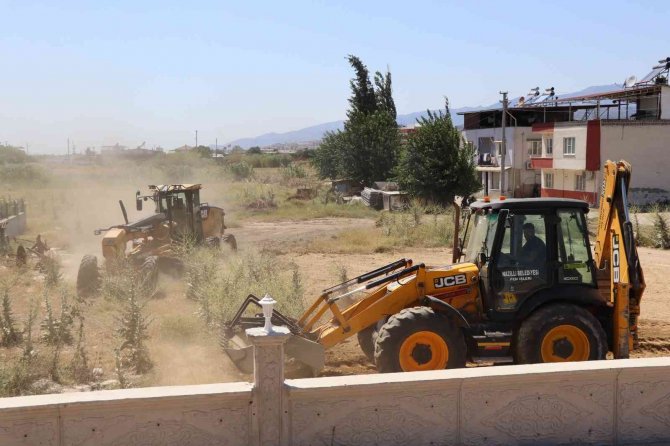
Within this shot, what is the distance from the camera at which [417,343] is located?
867cm

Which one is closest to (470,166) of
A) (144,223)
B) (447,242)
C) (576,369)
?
(447,242)

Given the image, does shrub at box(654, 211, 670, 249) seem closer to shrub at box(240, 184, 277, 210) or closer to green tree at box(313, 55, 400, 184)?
shrub at box(240, 184, 277, 210)

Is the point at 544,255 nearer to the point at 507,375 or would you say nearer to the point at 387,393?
the point at 507,375

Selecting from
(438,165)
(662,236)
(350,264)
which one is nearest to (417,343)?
(350,264)

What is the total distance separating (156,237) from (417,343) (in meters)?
11.4

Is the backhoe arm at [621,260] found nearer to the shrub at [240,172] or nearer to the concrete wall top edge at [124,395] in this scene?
the concrete wall top edge at [124,395]

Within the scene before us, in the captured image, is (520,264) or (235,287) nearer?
(520,264)

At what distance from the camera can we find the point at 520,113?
196ft

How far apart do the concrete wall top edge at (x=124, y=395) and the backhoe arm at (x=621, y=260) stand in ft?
16.7

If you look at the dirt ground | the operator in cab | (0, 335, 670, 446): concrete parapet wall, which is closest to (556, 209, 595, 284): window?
the operator in cab

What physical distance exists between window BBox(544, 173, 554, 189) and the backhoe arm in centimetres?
4333

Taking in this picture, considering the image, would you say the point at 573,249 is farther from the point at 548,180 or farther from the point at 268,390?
the point at 548,180

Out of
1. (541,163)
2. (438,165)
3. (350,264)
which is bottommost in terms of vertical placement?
(350,264)

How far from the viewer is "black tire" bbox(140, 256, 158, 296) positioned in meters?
15.7
